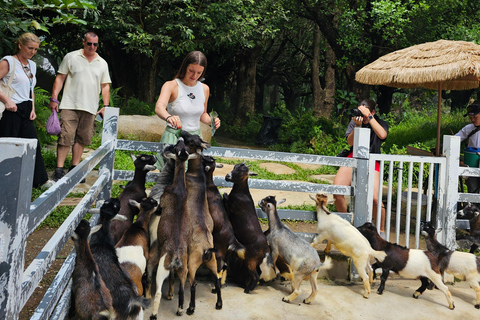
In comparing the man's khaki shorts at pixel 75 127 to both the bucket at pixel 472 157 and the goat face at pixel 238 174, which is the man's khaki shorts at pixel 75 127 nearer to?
the goat face at pixel 238 174

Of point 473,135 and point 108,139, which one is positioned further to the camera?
point 473,135

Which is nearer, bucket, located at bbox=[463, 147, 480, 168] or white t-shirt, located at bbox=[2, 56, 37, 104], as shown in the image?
white t-shirt, located at bbox=[2, 56, 37, 104]

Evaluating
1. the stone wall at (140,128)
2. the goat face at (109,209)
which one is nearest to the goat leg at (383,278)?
the goat face at (109,209)

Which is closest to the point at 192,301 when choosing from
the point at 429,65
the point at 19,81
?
the point at 19,81

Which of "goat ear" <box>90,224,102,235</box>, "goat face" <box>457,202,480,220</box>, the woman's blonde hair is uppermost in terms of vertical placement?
the woman's blonde hair

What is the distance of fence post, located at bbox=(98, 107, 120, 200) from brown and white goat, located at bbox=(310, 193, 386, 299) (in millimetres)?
1950

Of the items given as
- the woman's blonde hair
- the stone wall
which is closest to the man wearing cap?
the woman's blonde hair

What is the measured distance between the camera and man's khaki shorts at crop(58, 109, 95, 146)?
6.18 m

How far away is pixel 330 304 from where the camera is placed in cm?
381

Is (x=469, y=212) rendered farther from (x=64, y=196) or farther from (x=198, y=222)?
(x=64, y=196)

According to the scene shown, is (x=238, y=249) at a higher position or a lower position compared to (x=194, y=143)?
lower

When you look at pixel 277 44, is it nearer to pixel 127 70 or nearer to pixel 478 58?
pixel 127 70

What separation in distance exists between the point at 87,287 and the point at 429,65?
5.30m

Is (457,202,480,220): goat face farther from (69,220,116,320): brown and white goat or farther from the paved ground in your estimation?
(69,220,116,320): brown and white goat
